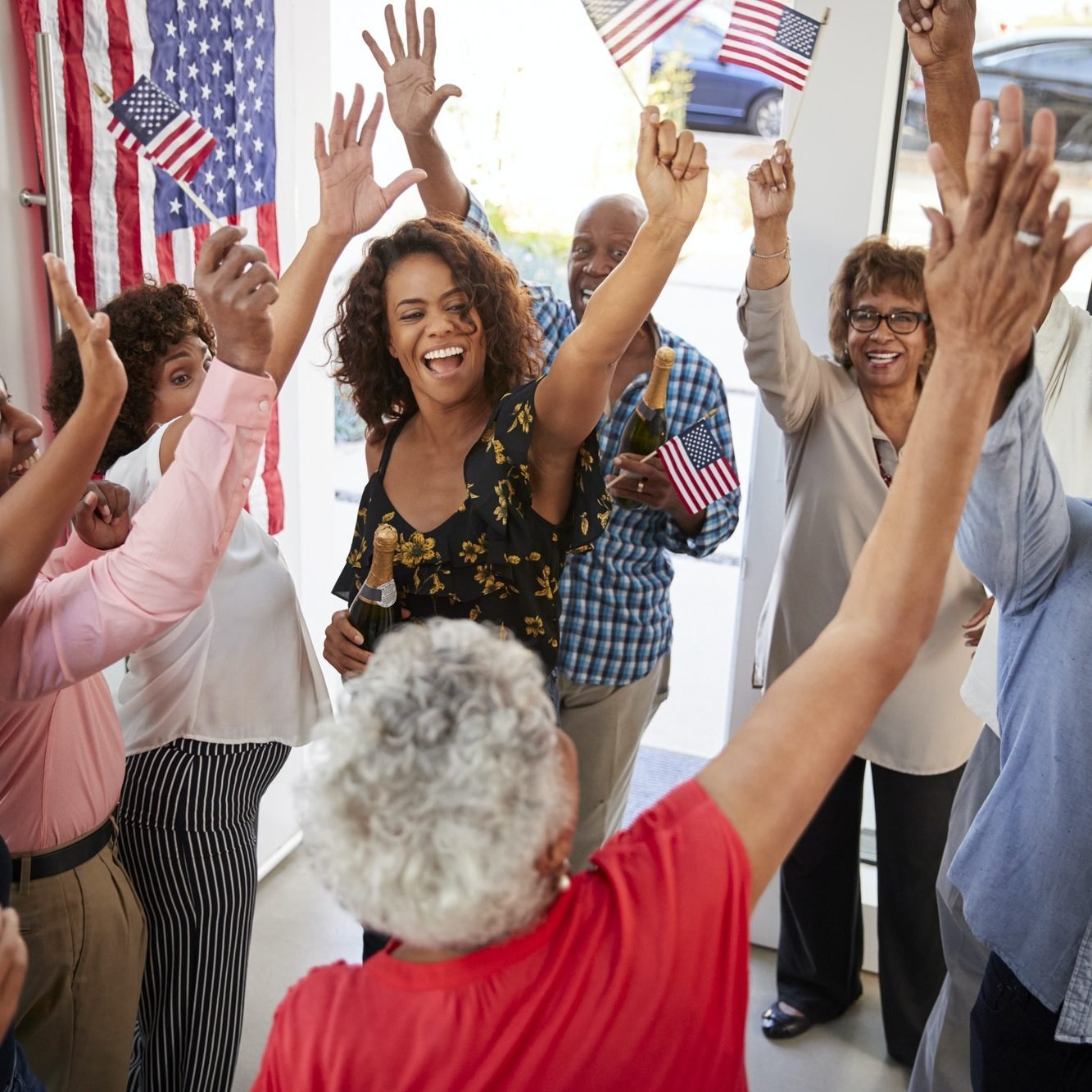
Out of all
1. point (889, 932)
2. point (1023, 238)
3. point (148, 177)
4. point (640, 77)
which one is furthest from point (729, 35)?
point (889, 932)

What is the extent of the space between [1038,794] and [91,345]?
4.09 feet

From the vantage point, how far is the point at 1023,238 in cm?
91

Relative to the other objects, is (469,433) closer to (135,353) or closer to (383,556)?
(383,556)

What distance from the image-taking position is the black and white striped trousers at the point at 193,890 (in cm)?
185

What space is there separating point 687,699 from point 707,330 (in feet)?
7.31

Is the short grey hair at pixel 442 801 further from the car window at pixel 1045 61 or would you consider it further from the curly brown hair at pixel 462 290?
the car window at pixel 1045 61

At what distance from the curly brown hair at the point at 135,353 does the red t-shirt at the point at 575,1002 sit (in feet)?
4.39

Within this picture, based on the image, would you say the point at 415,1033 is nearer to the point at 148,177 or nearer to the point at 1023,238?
the point at 1023,238

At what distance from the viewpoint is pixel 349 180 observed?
5.96 ft

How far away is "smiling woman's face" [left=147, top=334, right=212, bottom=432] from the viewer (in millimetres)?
1954

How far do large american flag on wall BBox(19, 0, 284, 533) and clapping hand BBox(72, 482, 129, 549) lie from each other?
69 cm

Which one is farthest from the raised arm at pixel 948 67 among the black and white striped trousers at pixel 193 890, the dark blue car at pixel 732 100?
the dark blue car at pixel 732 100

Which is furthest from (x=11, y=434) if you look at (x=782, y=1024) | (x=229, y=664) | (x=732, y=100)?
(x=732, y=100)

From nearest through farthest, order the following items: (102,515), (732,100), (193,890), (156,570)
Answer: (156,570)
(102,515)
(193,890)
(732,100)
